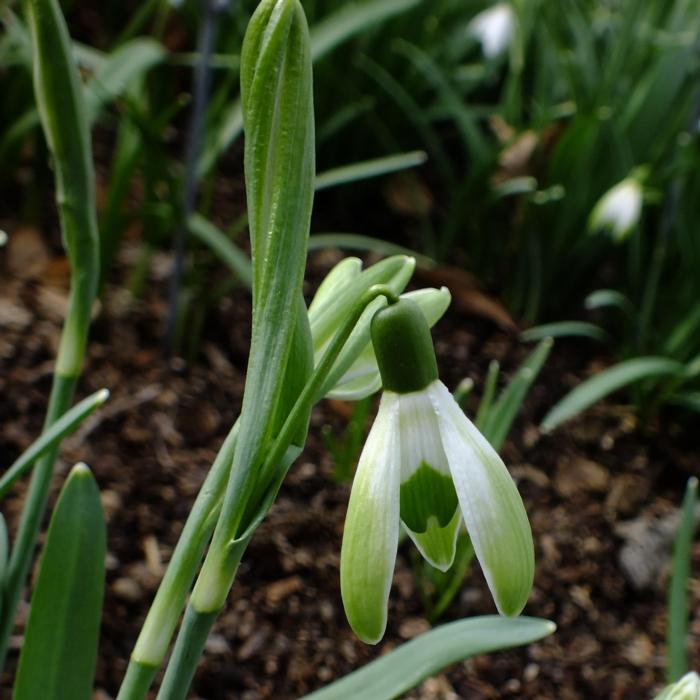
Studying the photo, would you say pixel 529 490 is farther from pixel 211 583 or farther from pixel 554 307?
pixel 211 583

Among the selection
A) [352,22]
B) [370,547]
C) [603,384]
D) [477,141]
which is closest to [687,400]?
[603,384]

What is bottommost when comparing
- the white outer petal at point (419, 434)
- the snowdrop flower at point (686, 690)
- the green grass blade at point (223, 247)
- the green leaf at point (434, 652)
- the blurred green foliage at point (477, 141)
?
the snowdrop flower at point (686, 690)

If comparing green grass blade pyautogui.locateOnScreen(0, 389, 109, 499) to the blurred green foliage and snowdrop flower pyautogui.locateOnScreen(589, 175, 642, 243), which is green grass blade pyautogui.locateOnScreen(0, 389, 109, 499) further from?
snowdrop flower pyautogui.locateOnScreen(589, 175, 642, 243)

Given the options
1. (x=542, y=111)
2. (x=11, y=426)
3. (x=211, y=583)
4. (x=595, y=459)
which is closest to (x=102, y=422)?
(x=11, y=426)

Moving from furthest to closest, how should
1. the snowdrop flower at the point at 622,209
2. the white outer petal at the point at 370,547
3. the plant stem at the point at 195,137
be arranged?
1. the snowdrop flower at the point at 622,209
2. the plant stem at the point at 195,137
3. the white outer petal at the point at 370,547

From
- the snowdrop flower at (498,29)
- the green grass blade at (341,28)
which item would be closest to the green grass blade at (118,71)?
the green grass blade at (341,28)

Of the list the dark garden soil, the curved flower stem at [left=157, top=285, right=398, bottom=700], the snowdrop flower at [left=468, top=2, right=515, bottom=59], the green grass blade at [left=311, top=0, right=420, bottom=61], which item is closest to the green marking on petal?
the curved flower stem at [left=157, top=285, right=398, bottom=700]

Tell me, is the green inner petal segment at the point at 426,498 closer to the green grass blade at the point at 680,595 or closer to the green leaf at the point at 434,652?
the green leaf at the point at 434,652

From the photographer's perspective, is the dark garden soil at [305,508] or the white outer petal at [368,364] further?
the dark garden soil at [305,508]
